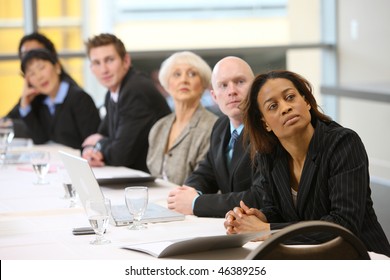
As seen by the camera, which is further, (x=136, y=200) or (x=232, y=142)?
(x=232, y=142)

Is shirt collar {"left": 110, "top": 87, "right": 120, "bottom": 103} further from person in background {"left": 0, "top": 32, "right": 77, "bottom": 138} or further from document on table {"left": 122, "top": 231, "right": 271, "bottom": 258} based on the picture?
document on table {"left": 122, "top": 231, "right": 271, "bottom": 258}

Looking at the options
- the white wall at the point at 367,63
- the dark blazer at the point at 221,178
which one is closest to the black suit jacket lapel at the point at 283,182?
the dark blazer at the point at 221,178

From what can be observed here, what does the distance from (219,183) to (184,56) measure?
865 mm

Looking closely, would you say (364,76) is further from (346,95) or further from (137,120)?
(137,120)

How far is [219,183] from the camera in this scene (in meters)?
3.24

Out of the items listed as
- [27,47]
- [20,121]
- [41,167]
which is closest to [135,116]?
[41,167]

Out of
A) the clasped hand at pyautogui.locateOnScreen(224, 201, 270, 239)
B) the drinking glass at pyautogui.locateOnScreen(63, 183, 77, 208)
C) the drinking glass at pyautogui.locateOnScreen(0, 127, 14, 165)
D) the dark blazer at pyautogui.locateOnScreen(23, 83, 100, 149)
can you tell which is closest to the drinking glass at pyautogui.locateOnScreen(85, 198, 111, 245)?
the clasped hand at pyautogui.locateOnScreen(224, 201, 270, 239)

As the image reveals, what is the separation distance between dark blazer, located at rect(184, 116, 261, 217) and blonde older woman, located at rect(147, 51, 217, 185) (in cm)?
40

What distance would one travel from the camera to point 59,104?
5160 mm

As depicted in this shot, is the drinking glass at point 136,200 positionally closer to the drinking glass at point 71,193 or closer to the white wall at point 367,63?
the drinking glass at point 71,193

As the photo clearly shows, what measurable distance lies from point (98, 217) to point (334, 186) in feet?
2.22

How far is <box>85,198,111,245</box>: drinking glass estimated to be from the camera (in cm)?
226

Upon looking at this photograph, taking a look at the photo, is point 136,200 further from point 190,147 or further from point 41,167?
point 190,147

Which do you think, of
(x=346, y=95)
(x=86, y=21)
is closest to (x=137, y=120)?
(x=346, y=95)
